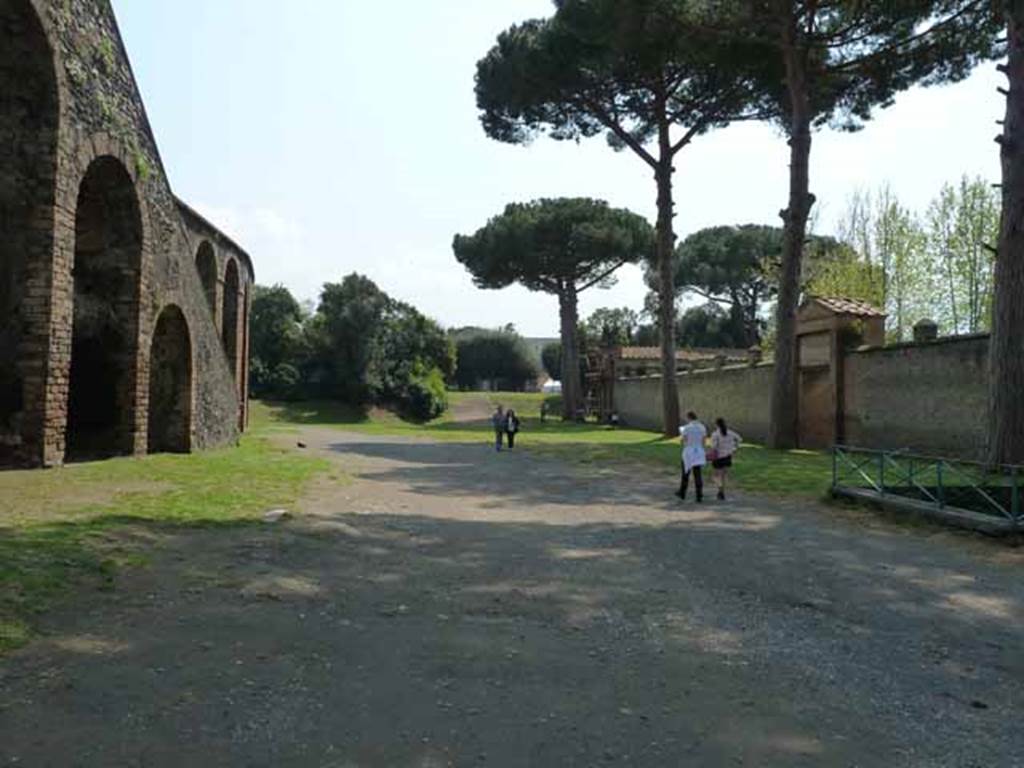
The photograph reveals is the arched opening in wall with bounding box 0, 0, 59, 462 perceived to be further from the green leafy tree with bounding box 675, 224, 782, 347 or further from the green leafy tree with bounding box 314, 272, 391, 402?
the green leafy tree with bounding box 675, 224, 782, 347

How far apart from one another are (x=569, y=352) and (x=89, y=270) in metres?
38.8

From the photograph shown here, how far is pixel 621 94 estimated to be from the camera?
3023 cm

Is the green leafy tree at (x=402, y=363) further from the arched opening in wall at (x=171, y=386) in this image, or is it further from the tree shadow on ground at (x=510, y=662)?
the tree shadow on ground at (x=510, y=662)

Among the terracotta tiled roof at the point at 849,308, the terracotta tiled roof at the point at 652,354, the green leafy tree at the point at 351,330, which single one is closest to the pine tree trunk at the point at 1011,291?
the terracotta tiled roof at the point at 849,308

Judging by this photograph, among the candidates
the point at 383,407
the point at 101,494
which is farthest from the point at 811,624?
the point at 383,407

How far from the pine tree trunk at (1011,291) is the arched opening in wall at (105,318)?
1453cm

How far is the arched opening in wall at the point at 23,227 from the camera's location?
12523 mm

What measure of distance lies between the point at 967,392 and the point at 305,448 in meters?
16.1

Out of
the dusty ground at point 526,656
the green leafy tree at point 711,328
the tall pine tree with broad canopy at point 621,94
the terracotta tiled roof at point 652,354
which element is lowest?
the dusty ground at point 526,656

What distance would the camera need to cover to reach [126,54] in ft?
51.7

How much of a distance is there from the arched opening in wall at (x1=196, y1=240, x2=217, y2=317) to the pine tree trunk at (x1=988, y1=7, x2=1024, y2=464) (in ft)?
74.4

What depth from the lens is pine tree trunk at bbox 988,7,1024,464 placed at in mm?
13109

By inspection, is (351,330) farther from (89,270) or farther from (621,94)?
(89,270)

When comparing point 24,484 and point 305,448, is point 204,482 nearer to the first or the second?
point 24,484
